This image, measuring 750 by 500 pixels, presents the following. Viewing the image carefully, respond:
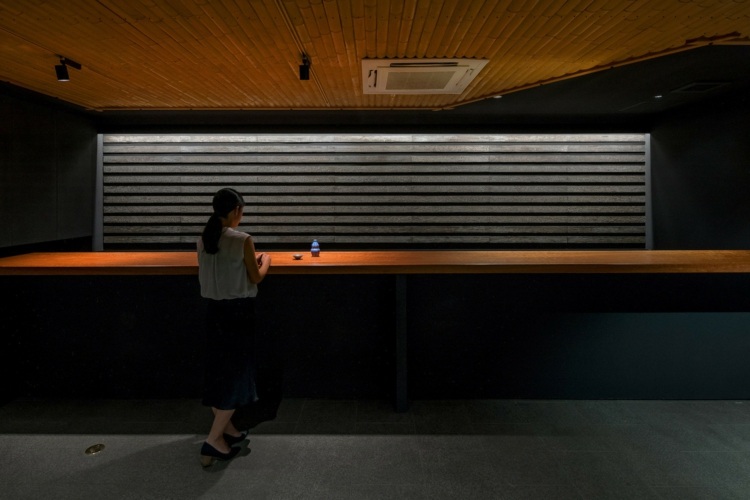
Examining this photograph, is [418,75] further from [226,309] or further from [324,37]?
[226,309]

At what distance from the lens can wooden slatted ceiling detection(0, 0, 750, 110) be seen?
265 centimetres

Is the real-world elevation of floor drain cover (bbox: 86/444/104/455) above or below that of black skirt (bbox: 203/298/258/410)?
below

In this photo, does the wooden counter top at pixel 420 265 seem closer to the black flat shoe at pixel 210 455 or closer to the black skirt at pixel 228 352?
the black skirt at pixel 228 352

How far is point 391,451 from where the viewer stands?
2812 mm

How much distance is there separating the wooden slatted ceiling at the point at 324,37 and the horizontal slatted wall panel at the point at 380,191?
225 centimetres

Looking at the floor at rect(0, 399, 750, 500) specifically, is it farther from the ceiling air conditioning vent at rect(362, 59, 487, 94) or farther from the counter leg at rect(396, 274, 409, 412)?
the ceiling air conditioning vent at rect(362, 59, 487, 94)

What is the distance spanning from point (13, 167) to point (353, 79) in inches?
138

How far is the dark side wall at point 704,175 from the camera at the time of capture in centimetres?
471

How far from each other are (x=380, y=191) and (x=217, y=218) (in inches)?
167

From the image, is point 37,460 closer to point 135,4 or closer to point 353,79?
point 135,4

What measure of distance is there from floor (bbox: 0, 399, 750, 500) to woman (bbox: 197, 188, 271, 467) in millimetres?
303

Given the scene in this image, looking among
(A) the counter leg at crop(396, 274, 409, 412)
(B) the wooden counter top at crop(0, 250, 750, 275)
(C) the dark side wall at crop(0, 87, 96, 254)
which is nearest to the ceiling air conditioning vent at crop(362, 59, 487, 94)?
(B) the wooden counter top at crop(0, 250, 750, 275)

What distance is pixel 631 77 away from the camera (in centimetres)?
415

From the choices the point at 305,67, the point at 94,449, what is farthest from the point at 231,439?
the point at 305,67
